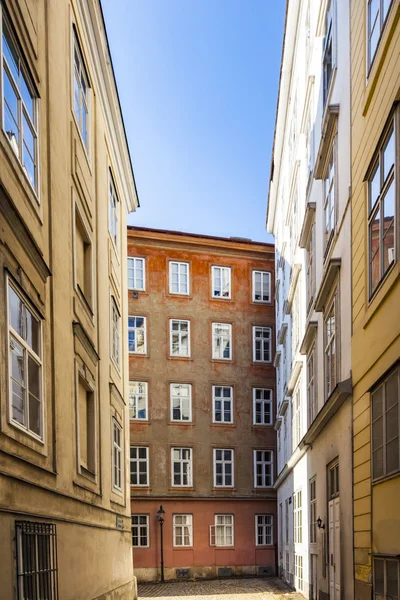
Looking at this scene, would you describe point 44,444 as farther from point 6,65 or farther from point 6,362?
point 6,65

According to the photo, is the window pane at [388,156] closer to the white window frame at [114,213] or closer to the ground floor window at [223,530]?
the white window frame at [114,213]

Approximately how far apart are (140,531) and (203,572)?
143 inches

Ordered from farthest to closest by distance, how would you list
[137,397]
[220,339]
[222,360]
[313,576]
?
[220,339] < [222,360] < [137,397] < [313,576]

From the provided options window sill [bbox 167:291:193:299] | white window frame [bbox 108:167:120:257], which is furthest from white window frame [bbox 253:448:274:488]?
white window frame [bbox 108:167:120:257]

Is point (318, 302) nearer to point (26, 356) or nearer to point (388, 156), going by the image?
point (388, 156)

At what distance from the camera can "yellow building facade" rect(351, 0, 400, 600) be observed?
7879 millimetres

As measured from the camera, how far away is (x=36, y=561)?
7.83m

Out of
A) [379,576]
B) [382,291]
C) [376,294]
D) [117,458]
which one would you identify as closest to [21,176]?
[382,291]

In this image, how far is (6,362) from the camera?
6.88 metres

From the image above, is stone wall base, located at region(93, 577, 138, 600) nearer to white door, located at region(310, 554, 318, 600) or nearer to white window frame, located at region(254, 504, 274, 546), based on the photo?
white door, located at region(310, 554, 318, 600)

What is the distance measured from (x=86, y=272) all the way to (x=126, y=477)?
8620 millimetres

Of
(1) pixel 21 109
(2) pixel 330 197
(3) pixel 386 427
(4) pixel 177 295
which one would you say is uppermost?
(4) pixel 177 295

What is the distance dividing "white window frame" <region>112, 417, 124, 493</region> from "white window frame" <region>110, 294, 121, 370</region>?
1736 mm

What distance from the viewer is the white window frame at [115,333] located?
57.6ft
